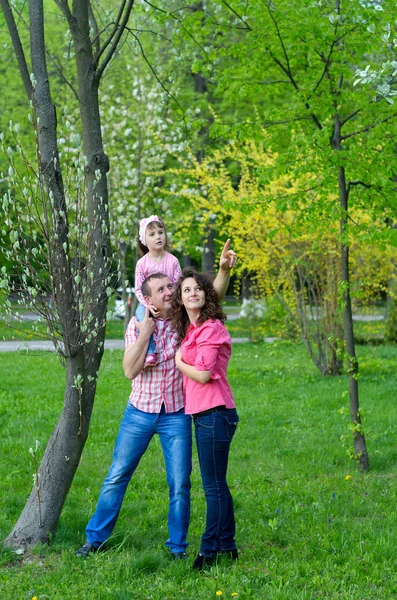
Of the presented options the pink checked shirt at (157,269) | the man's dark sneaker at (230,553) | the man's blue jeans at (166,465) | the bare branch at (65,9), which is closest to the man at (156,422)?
the man's blue jeans at (166,465)

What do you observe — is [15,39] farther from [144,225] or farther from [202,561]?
[202,561]

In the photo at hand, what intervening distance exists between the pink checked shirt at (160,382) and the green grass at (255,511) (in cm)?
31

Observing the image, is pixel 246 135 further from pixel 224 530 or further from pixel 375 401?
pixel 375 401

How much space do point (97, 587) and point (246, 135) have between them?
403cm

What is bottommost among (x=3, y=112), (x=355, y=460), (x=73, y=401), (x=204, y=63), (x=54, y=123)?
(x=355, y=460)

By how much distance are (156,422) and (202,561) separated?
0.78m

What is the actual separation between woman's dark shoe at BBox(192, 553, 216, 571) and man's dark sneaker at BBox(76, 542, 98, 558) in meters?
0.61

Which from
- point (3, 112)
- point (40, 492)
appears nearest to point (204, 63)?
point (40, 492)

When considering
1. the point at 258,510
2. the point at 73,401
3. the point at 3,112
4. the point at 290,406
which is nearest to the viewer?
the point at 73,401

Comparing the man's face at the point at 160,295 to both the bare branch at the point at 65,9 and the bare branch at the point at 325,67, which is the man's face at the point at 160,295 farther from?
the bare branch at the point at 325,67

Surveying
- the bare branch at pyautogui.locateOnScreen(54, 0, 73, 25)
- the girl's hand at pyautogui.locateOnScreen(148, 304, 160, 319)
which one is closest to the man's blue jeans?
the girl's hand at pyautogui.locateOnScreen(148, 304, 160, 319)

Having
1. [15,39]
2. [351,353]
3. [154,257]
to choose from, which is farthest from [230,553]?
[15,39]

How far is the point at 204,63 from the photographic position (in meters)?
6.93

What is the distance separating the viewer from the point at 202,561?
411cm
